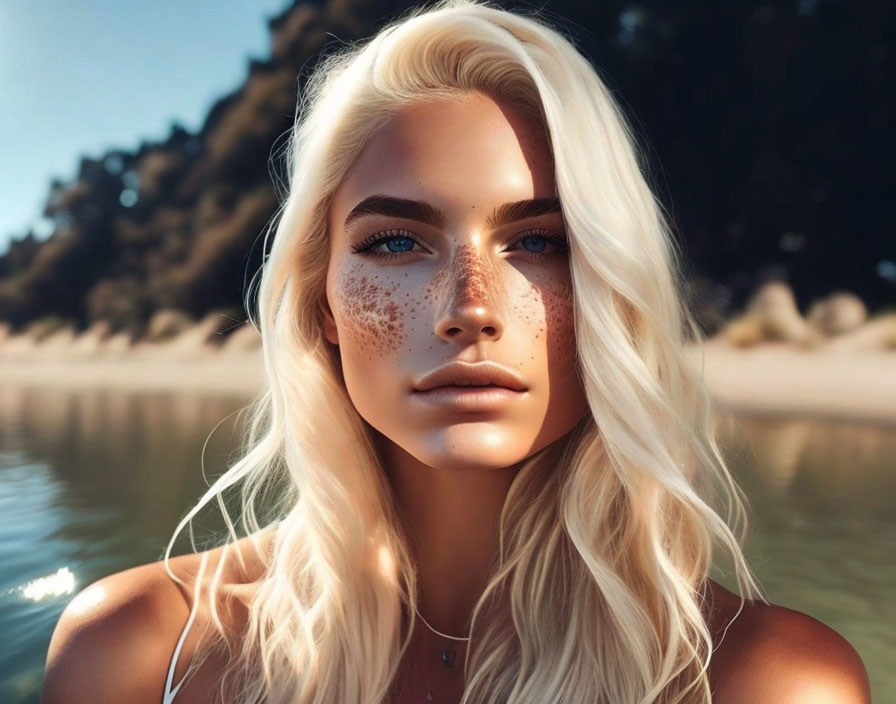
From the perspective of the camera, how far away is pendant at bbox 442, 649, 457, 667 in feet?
3.65

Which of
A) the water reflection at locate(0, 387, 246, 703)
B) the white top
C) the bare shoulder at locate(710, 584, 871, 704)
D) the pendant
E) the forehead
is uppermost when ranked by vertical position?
the forehead

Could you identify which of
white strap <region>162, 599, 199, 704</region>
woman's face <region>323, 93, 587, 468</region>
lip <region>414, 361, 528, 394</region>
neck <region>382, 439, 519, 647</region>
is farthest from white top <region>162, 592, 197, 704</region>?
lip <region>414, 361, 528, 394</region>

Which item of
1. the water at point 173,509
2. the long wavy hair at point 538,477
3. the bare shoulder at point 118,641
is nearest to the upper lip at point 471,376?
the long wavy hair at point 538,477

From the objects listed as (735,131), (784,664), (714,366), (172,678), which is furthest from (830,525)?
(735,131)

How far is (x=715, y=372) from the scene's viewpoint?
16.5 feet

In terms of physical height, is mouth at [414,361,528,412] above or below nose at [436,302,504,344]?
below

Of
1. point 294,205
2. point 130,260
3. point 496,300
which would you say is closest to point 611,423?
point 496,300

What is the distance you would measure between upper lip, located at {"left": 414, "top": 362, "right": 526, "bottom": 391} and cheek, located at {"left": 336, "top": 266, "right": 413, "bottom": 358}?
0.08m

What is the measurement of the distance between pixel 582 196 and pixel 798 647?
2.23 feet

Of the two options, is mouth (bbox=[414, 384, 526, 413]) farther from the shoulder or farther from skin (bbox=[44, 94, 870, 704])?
the shoulder

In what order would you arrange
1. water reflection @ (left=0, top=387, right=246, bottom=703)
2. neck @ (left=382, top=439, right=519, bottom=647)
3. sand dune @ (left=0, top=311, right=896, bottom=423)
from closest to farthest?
neck @ (left=382, top=439, right=519, bottom=647) < water reflection @ (left=0, top=387, right=246, bottom=703) < sand dune @ (left=0, top=311, right=896, bottom=423)

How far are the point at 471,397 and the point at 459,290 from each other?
0.48 feet

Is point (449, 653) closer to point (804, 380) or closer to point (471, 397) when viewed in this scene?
point (471, 397)

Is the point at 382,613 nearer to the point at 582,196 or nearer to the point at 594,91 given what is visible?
the point at 582,196
